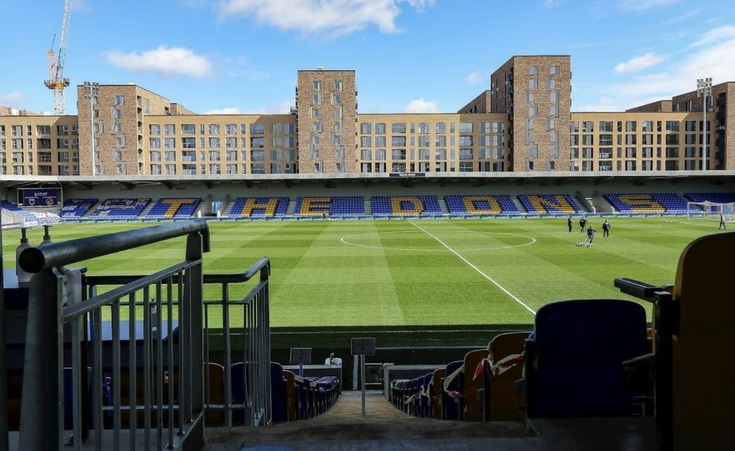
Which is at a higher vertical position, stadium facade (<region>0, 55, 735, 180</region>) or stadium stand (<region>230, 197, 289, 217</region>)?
stadium facade (<region>0, 55, 735, 180</region>)

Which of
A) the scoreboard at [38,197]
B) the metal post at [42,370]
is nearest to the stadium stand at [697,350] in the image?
the metal post at [42,370]

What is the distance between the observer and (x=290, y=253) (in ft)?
93.7

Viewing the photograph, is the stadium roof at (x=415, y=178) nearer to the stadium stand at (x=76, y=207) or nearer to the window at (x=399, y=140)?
the stadium stand at (x=76, y=207)

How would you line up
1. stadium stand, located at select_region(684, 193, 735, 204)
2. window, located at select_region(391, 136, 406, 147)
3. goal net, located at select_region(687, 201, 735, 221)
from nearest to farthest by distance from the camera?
goal net, located at select_region(687, 201, 735, 221), stadium stand, located at select_region(684, 193, 735, 204), window, located at select_region(391, 136, 406, 147)

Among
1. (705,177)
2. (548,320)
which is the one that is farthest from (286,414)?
(705,177)

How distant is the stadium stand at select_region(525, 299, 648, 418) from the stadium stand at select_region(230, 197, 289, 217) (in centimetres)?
6015

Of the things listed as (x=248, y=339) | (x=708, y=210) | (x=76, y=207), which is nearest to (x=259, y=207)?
(x=76, y=207)

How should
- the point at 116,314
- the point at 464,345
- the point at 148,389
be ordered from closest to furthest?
the point at 116,314
the point at 148,389
the point at 464,345

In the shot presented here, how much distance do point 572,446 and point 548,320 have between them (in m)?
0.73

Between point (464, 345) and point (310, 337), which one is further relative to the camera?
point (310, 337)

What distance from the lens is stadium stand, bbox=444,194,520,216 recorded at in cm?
6270

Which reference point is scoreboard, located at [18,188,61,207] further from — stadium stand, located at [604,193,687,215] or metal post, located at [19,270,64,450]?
metal post, located at [19,270,64,450]

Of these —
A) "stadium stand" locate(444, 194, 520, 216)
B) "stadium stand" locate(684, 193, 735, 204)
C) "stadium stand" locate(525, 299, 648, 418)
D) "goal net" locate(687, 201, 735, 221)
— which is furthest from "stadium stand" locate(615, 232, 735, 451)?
"stadium stand" locate(684, 193, 735, 204)

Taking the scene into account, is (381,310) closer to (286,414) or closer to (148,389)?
(286,414)
